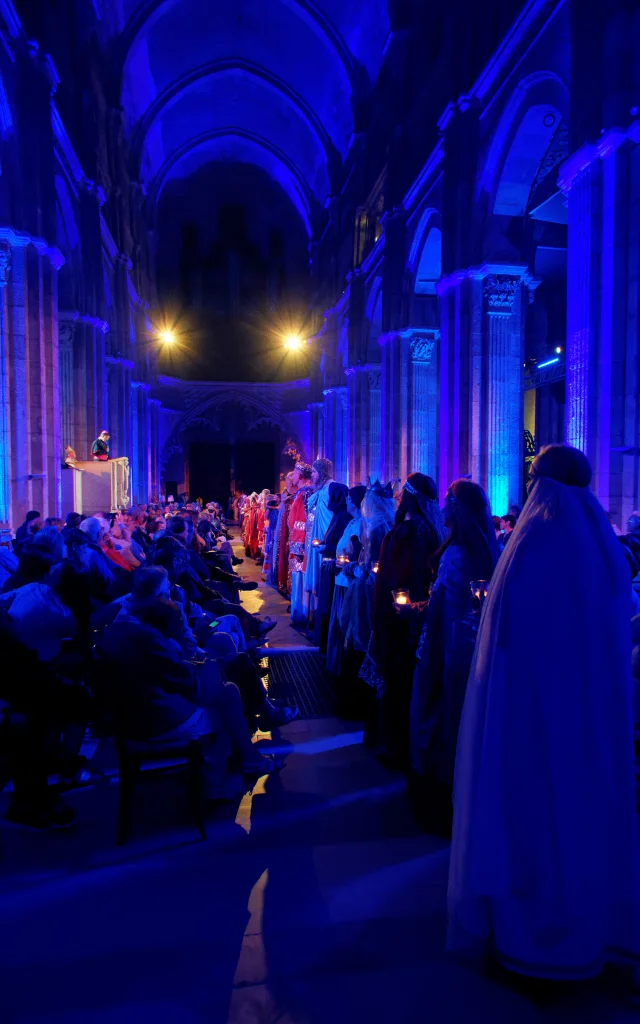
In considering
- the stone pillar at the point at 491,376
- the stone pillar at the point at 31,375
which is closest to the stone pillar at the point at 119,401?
the stone pillar at the point at 31,375

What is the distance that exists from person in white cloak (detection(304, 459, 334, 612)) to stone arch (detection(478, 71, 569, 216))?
21.1ft

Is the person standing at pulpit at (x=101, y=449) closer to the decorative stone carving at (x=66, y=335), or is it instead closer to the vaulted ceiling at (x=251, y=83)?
the decorative stone carving at (x=66, y=335)

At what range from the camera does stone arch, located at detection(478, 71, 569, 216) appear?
9.60m

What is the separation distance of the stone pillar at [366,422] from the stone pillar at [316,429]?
594 cm

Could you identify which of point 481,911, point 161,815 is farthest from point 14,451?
point 481,911

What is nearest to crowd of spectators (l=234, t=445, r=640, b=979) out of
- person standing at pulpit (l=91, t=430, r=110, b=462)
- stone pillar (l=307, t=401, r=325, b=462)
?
person standing at pulpit (l=91, t=430, r=110, b=462)

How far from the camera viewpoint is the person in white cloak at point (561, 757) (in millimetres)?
2076

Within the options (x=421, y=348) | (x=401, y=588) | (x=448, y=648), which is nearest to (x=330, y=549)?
(x=401, y=588)

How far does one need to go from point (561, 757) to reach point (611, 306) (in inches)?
263

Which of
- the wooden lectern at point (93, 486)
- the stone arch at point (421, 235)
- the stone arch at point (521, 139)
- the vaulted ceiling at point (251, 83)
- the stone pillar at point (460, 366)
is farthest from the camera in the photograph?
the vaulted ceiling at point (251, 83)

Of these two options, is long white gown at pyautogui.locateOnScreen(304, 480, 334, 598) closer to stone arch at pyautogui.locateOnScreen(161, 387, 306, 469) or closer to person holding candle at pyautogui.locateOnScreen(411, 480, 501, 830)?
person holding candle at pyautogui.locateOnScreen(411, 480, 501, 830)

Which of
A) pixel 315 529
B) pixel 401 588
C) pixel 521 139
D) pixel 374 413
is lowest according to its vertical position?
pixel 401 588

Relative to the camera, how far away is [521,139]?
1055 centimetres

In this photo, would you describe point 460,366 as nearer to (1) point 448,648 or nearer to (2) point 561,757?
(1) point 448,648
